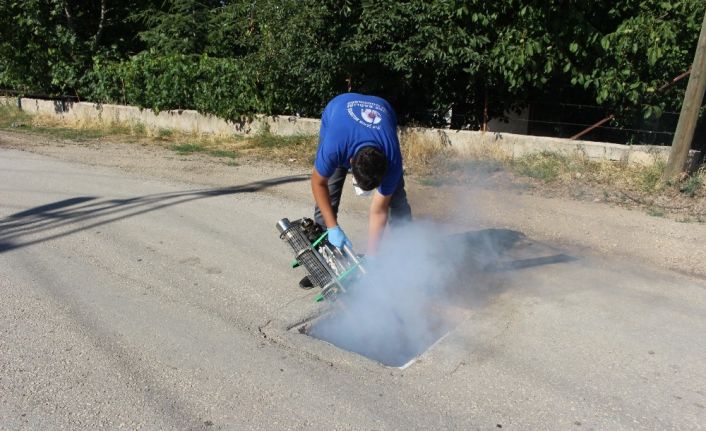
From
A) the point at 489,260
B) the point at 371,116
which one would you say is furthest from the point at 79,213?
the point at 489,260

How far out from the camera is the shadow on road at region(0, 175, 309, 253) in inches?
239

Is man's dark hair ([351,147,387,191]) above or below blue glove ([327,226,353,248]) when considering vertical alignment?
above

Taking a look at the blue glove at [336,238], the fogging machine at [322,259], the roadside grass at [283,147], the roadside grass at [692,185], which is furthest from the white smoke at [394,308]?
the roadside grass at [283,147]

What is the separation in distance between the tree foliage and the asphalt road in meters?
4.13

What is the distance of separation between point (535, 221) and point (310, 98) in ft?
19.5

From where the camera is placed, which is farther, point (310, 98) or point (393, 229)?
point (310, 98)

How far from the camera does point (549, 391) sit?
3.36 metres

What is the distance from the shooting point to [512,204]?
285 inches

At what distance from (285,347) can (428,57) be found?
649 centimetres

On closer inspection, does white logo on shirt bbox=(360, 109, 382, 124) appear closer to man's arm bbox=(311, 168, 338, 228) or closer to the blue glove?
man's arm bbox=(311, 168, 338, 228)

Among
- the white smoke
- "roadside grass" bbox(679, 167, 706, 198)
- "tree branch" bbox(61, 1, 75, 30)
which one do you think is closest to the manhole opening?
the white smoke

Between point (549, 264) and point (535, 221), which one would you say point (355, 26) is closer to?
point (535, 221)

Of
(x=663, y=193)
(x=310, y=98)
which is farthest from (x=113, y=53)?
(x=663, y=193)

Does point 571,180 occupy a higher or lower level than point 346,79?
lower
